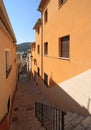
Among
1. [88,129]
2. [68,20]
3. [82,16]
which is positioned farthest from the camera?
[68,20]

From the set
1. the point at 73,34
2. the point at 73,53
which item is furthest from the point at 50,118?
the point at 73,34

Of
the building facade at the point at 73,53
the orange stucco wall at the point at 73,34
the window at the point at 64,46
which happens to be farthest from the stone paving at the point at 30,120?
the window at the point at 64,46

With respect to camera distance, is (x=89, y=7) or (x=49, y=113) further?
(x=49, y=113)

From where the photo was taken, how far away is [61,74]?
862 cm

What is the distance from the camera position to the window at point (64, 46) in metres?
8.24

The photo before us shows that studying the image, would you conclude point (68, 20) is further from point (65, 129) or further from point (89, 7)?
point (65, 129)

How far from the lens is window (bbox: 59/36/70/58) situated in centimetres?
824

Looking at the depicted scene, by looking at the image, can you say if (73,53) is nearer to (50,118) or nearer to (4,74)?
(50,118)

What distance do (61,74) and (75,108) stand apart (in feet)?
7.87

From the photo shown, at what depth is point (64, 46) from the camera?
28.6ft

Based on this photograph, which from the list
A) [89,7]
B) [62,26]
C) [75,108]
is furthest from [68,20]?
[75,108]

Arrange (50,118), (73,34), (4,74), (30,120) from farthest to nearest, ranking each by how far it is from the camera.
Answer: (30,120)
(73,34)
(4,74)
(50,118)

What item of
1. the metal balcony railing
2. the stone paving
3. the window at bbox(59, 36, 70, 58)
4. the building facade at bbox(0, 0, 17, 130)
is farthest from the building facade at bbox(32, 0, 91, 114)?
the building facade at bbox(0, 0, 17, 130)

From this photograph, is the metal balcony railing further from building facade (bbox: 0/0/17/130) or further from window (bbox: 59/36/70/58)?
window (bbox: 59/36/70/58)
